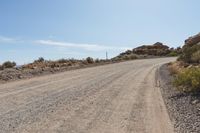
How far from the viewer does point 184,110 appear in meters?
13.6

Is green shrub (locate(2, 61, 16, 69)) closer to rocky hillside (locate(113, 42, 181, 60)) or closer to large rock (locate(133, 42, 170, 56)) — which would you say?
rocky hillside (locate(113, 42, 181, 60))

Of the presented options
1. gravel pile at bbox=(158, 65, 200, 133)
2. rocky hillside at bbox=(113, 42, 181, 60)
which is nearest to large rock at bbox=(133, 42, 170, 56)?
rocky hillside at bbox=(113, 42, 181, 60)

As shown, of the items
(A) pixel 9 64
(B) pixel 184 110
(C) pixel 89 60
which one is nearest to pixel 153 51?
(C) pixel 89 60

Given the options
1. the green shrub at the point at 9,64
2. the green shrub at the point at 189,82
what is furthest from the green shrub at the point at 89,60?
the green shrub at the point at 189,82

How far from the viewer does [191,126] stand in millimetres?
10883

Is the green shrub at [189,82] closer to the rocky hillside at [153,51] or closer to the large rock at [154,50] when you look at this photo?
the rocky hillside at [153,51]

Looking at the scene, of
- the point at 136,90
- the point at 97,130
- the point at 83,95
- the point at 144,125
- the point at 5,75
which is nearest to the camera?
the point at 97,130

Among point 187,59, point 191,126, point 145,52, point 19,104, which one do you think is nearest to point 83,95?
point 19,104

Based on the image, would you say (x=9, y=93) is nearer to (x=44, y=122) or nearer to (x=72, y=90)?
(x=72, y=90)

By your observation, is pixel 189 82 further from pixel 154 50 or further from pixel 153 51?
pixel 154 50

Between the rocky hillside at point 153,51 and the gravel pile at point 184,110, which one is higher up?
the rocky hillside at point 153,51

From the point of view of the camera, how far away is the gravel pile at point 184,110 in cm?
1079

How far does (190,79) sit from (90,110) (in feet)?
21.4

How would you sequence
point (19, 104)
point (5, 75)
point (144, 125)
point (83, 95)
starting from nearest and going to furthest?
point (144, 125) < point (19, 104) < point (83, 95) < point (5, 75)
